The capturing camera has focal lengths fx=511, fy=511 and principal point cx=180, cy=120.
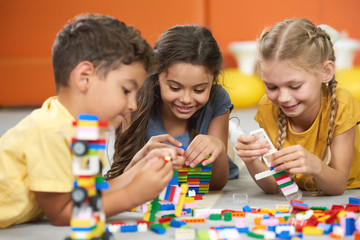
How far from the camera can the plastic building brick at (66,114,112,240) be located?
3.04ft

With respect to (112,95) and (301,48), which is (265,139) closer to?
(301,48)

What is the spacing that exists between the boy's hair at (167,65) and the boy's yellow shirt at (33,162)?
19.0 inches

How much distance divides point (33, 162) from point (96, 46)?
1.01 ft

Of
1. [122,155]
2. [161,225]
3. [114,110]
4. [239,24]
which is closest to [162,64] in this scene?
[122,155]

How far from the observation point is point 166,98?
166 centimetres

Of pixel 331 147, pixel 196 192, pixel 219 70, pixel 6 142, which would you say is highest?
pixel 219 70

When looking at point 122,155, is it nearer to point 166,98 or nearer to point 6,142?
point 166,98

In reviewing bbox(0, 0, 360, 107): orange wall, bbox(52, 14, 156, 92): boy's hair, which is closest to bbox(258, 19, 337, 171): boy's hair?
bbox(52, 14, 156, 92): boy's hair

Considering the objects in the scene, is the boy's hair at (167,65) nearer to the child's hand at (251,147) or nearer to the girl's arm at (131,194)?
the child's hand at (251,147)

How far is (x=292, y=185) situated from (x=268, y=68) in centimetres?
35

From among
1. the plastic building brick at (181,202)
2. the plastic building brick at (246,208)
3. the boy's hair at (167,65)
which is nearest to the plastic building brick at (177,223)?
the plastic building brick at (181,202)

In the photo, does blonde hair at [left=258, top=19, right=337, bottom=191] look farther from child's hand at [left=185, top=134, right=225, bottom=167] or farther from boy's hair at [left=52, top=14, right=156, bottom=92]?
boy's hair at [left=52, top=14, right=156, bottom=92]

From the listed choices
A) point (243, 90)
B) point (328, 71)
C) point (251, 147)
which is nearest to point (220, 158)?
point (251, 147)

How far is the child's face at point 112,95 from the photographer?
119 cm
